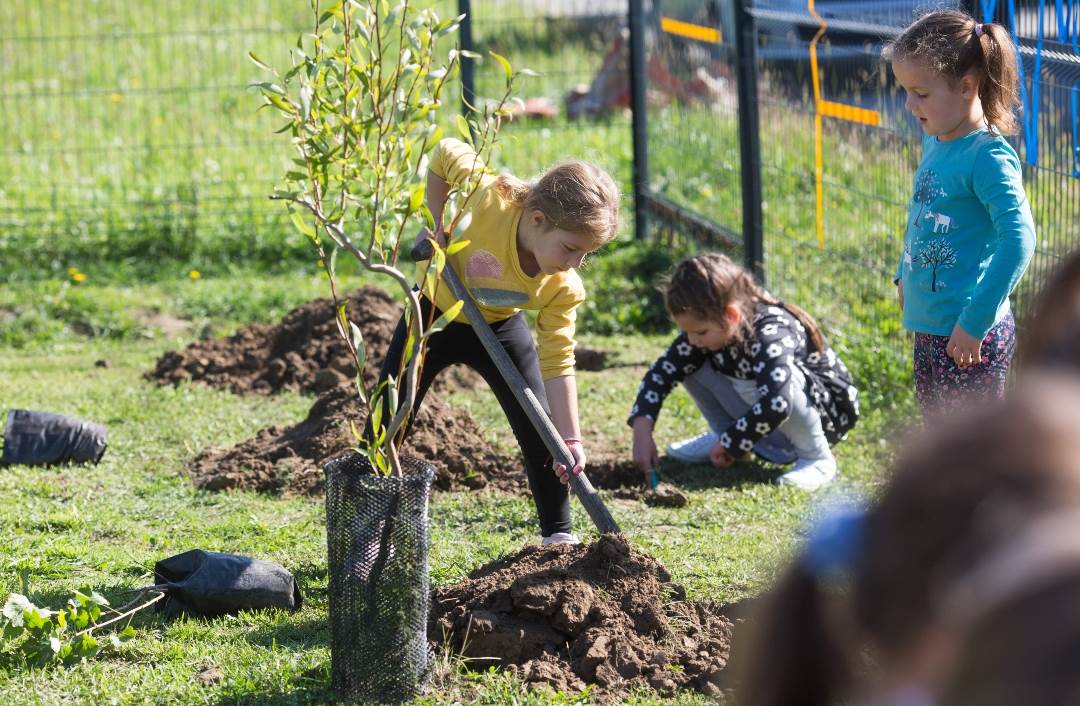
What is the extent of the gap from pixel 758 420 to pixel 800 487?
0.31 meters

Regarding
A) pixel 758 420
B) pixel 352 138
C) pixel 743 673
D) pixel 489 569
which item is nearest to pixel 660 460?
pixel 758 420

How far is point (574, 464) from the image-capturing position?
3.86 m

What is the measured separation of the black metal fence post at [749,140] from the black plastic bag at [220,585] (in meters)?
3.81

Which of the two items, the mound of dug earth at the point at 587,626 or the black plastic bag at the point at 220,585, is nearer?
the mound of dug earth at the point at 587,626

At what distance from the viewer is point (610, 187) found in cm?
387

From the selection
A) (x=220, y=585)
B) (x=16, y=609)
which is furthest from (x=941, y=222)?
(x=16, y=609)

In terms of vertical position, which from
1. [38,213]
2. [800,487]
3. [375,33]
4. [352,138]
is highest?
[375,33]

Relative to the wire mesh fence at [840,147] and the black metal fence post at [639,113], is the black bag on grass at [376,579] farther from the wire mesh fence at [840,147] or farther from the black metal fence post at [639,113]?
the black metal fence post at [639,113]

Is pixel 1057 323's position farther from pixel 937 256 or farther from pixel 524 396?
pixel 937 256

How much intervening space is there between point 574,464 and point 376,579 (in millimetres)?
969

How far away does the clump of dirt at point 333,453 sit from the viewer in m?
4.96

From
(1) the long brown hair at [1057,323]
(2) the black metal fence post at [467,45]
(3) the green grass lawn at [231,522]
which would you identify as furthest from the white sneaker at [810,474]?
(1) the long brown hair at [1057,323]

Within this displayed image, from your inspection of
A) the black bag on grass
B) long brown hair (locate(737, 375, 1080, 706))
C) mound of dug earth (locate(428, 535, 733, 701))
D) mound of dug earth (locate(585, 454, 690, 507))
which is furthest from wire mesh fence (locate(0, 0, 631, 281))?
long brown hair (locate(737, 375, 1080, 706))

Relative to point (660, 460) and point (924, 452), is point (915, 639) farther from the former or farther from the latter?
point (660, 460)
